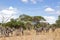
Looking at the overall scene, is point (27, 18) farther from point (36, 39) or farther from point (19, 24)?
point (36, 39)

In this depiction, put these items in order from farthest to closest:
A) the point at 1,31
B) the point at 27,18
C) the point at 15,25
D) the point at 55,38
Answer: the point at 27,18 < the point at 15,25 < the point at 1,31 < the point at 55,38

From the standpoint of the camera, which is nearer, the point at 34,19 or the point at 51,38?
the point at 51,38

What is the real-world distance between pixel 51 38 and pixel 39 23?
3150 centimetres

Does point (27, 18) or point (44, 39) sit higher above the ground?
point (27, 18)

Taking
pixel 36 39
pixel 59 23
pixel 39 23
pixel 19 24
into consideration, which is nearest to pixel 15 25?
pixel 19 24

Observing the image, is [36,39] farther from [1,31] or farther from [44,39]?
[1,31]

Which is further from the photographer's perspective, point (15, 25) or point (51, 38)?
point (15, 25)

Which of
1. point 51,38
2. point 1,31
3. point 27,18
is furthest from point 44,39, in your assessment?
point 27,18

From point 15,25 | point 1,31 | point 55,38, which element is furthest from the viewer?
point 15,25

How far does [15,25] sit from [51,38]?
74.7 ft

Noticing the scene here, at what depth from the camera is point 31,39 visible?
A: 6.59 metres

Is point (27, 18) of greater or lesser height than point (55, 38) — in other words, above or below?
above

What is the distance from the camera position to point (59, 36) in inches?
263

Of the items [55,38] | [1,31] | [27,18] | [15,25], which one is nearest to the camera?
[55,38]
